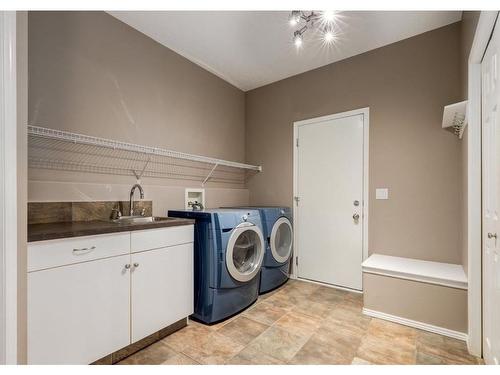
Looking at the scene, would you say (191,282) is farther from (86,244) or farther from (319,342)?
(319,342)

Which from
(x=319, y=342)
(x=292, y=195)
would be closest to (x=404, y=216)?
(x=292, y=195)

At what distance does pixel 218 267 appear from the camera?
1.99 metres

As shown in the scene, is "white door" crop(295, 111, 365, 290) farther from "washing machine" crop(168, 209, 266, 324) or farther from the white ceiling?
Answer: "washing machine" crop(168, 209, 266, 324)

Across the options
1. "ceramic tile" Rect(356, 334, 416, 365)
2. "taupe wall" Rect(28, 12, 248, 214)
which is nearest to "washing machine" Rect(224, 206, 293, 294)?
"taupe wall" Rect(28, 12, 248, 214)

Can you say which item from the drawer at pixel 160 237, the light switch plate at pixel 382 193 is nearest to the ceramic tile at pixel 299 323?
the drawer at pixel 160 237

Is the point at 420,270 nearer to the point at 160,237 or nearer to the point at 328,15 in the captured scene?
the point at 160,237

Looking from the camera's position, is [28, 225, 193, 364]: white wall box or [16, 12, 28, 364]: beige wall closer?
[16, 12, 28, 364]: beige wall

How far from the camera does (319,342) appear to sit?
1.76m

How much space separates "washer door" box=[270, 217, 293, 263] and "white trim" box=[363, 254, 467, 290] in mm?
892

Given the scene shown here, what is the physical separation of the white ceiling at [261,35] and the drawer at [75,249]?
1.82 metres

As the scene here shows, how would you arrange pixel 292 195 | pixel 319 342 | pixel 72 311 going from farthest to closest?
pixel 292 195 < pixel 319 342 < pixel 72 311

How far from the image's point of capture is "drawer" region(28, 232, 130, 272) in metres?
1.17

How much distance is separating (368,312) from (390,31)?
2.48m

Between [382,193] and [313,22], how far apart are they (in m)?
1.67
